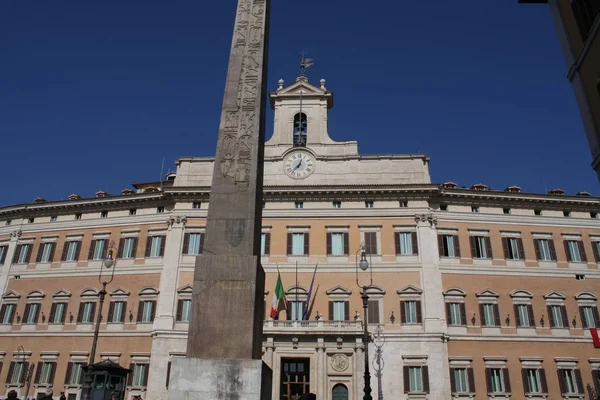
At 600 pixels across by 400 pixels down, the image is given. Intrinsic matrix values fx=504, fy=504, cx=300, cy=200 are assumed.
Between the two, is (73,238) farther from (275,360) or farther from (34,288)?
(275,360)

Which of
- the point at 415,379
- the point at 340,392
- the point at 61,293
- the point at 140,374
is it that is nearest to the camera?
the point at 340,392

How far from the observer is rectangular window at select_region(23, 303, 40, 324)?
95.8 feet

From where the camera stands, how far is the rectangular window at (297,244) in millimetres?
27703

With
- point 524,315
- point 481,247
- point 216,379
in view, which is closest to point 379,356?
point 524,315

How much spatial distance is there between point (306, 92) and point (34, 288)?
2013 cm

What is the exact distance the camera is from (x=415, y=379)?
2452cm

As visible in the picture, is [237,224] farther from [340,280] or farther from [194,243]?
[194,243]

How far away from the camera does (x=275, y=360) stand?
80.6 ft

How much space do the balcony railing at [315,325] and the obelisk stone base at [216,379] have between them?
1766cm

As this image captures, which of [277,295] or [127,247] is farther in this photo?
[127,247]

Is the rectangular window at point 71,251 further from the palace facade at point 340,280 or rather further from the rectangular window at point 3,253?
the rectangular window at point 3,253

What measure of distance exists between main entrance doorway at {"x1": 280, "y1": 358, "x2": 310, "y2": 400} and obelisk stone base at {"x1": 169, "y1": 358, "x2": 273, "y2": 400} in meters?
18.0

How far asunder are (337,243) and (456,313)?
717cm

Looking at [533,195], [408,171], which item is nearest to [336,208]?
[408,171]
